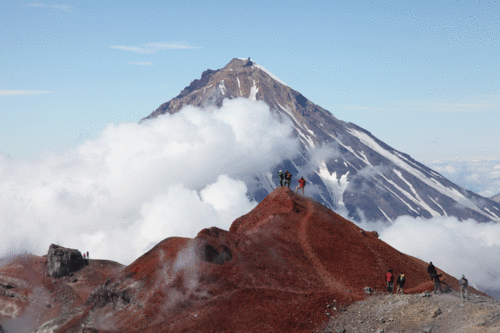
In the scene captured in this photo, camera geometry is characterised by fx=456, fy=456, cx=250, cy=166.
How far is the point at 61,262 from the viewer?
88562mm

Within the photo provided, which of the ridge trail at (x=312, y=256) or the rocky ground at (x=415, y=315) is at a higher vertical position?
the ridge trail at (x=312, y=256)

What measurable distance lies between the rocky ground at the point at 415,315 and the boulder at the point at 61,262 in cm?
6651

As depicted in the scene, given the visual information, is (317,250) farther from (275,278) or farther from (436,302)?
(436,302)

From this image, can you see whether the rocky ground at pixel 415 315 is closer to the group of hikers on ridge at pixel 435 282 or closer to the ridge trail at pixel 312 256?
the group of hikers on ridge at pixel 435 282

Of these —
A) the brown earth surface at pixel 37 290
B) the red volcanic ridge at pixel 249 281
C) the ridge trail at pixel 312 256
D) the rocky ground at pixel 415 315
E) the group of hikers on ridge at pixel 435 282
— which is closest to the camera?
the rocky ground at pixel 415 315

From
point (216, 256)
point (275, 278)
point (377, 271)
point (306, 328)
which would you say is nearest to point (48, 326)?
point (216, 256)

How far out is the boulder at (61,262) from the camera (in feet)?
289

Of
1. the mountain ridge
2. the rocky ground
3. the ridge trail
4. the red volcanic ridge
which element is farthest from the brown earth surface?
the rocky ground

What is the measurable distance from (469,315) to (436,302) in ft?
10.3

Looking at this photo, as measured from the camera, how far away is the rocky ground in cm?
3061

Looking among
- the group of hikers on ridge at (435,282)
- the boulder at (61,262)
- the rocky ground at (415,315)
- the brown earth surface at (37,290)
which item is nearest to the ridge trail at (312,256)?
the group of hikers on ridge at (435,282)

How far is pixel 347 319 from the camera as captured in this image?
119 ft

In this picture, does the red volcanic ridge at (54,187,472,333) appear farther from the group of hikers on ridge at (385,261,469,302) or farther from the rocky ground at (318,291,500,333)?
the group of hikers on ridge at (385,261,469,302)

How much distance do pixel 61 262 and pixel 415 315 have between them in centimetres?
7393
